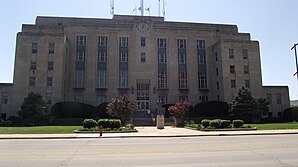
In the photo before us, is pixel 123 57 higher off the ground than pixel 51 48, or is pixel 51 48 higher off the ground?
pixel 51 48

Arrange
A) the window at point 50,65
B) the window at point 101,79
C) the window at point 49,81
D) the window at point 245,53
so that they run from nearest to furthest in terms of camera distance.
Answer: the window at point 49,81
the window at point 50,65
the window at point 101,79
the window at point 245,53

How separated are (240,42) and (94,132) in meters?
38.0

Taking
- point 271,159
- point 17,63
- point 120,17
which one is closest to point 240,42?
point 120,17

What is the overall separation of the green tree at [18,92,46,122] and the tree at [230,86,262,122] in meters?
29.4

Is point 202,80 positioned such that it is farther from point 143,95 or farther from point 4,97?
point 4,97

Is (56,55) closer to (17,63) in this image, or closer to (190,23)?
(17,63)

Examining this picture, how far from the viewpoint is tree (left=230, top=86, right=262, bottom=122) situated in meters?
41.8

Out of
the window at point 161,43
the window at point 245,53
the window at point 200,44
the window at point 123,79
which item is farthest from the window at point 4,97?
the window at point 245,53

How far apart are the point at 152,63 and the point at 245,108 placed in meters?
20.5

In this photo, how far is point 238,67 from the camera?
171ft

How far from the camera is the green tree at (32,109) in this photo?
38.6 metres

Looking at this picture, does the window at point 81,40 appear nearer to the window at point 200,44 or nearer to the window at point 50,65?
the window at point 50,65

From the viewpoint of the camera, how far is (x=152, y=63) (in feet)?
179

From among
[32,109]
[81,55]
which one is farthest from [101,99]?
[32,109]
